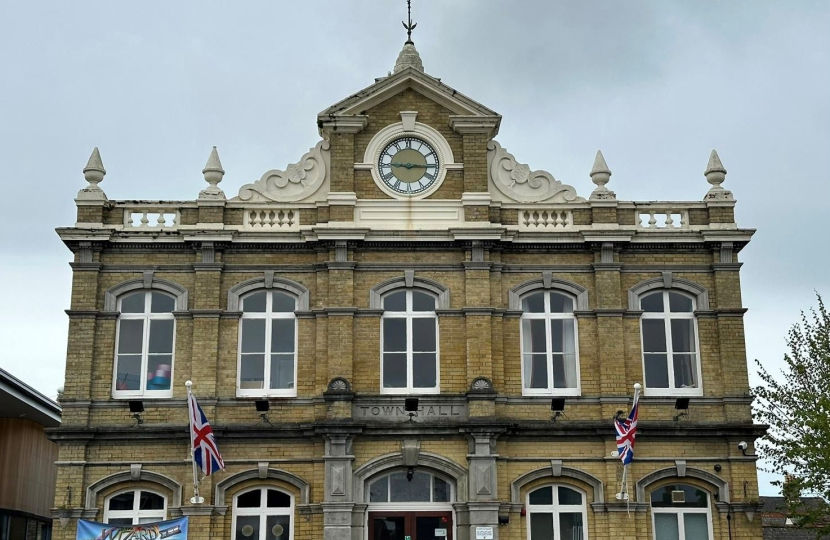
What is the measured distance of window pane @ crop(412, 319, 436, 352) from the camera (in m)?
26.3

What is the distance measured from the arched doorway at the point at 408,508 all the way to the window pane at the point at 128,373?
5.85 m

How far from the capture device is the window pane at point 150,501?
2548 cm

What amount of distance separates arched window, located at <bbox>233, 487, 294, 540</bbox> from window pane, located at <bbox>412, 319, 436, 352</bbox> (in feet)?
14.6

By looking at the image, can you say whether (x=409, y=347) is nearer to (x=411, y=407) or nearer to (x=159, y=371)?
(x=411, y=407)

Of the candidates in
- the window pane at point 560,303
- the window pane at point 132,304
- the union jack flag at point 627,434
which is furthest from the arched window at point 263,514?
the window pane at point 560,303

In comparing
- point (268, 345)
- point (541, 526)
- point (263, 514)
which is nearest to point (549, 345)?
point (541, 526)

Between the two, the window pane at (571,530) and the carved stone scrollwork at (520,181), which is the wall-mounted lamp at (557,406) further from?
the carved stone scrollwork at (520,181)

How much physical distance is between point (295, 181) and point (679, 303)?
9.53 meters

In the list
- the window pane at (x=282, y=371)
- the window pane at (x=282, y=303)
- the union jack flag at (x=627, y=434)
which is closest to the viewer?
the union jack flag at (x=627, y=434)

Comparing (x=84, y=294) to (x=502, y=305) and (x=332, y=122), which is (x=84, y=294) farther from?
(x=502, y=305)

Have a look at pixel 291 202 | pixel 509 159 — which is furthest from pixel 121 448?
pixel 509 159

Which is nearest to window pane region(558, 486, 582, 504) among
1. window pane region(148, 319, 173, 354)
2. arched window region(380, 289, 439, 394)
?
arched window region(380, 289, 439, 394)

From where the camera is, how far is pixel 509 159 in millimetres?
27672

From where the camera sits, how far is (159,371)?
26.1m
